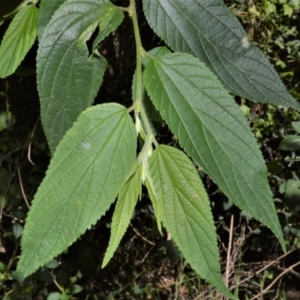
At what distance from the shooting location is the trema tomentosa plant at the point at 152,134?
2.29ft

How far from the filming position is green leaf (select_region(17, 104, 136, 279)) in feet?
A: 2.27

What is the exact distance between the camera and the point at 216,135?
74 cm

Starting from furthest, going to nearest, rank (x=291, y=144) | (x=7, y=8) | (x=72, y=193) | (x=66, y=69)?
(x=291, y=144), (x=7, y=8), (x=66, y=69), (x=72, y=193)

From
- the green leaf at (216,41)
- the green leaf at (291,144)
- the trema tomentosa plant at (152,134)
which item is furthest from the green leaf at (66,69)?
the green leaf at (291,144)

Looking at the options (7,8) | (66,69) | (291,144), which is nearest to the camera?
(66,69)

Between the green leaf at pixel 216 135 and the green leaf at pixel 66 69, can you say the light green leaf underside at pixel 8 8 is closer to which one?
the green leaf at pixel 66 69

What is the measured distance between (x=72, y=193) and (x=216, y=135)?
20cm

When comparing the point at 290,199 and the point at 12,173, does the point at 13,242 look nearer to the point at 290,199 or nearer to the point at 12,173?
the point at 12,173

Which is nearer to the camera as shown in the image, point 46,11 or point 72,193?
point 72,193

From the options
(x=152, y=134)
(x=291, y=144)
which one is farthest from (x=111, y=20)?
(x=291, y=144)

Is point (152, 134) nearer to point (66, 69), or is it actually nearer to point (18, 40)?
point (66, 69)

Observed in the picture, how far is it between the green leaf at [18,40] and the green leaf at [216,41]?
197mm

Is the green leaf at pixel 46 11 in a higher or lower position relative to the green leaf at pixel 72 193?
higher

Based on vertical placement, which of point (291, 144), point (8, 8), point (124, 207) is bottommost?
point (291, 144)
